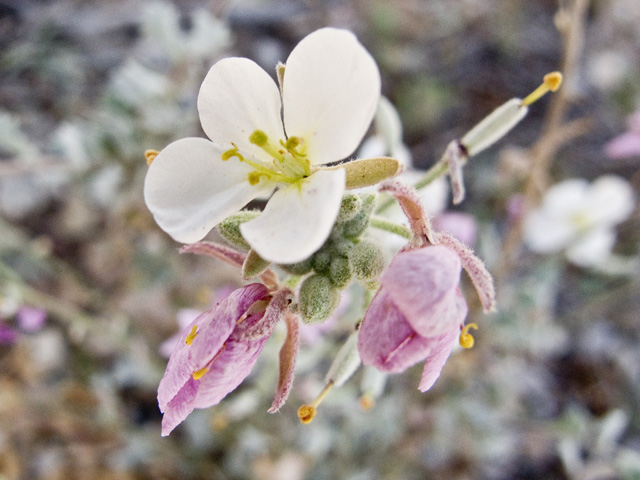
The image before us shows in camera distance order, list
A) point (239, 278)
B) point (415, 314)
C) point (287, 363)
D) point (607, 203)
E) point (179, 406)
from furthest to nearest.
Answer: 1. point (607, 203)
2. point (239, 278)
3. point (287, 363)
4. point (179, 406)
5. point (415, 314)

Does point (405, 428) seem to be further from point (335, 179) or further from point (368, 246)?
point (335, 179)

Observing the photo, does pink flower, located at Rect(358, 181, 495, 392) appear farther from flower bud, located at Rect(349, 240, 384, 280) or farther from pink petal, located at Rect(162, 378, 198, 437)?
pink petal, located at Rect(162, 378, 198, 437)

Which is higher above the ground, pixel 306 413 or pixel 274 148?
pixel 274 148

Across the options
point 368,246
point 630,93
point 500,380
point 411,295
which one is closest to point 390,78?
point 630,93

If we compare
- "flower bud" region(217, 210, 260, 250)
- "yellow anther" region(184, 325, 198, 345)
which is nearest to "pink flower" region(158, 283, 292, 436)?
"yellow anther" region(184, 325, 198, 345)

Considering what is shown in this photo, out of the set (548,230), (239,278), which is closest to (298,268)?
(239,278)

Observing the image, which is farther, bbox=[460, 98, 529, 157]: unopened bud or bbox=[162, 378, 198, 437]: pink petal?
bbox=[460, 98, 529, 157]: unopened bud

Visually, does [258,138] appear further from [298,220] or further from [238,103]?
[298,220]
